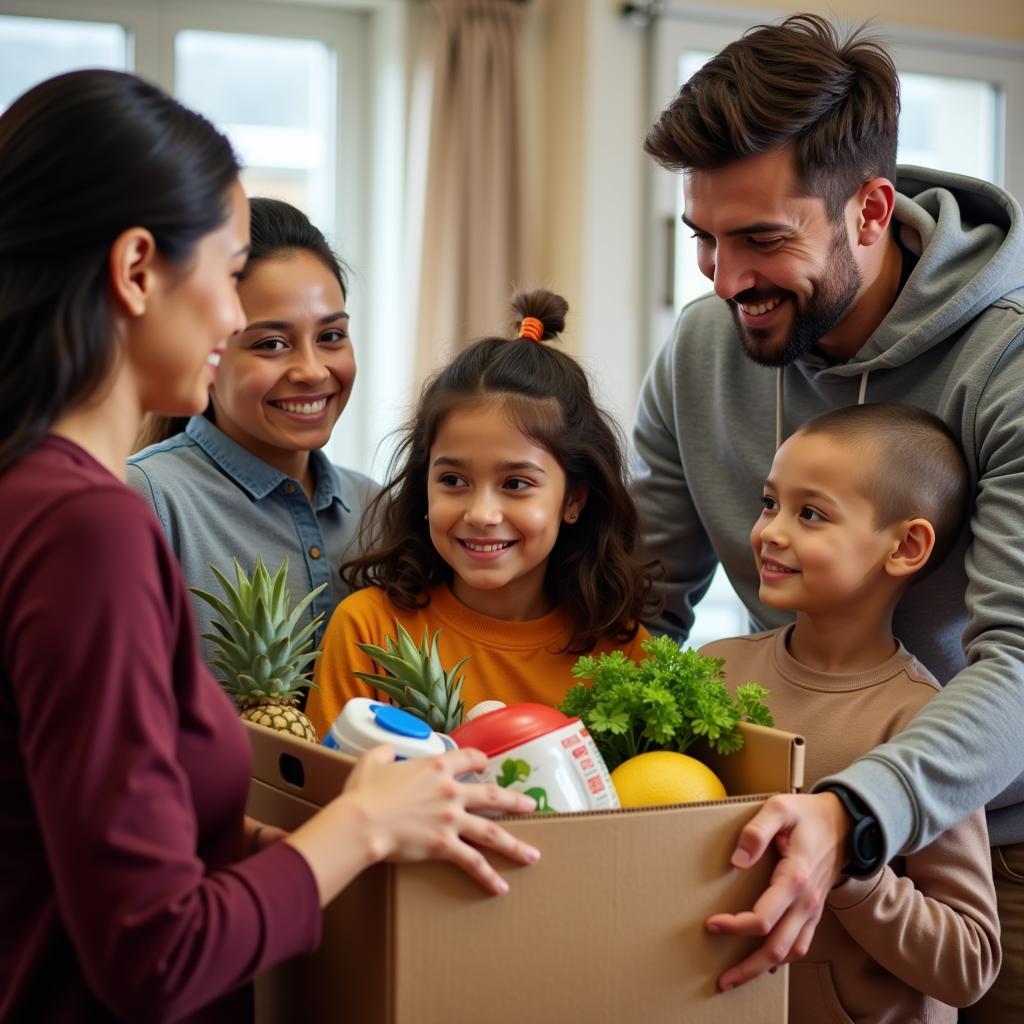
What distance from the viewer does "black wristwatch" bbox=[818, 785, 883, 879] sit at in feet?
4.29

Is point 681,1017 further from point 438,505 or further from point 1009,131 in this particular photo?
point 1009,131

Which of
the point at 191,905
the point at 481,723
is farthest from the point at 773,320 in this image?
the point at 191,905

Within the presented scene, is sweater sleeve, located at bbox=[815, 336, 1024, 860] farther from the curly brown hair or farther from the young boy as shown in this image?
the curly brown hair

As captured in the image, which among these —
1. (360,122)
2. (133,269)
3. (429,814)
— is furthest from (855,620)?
(360,122)

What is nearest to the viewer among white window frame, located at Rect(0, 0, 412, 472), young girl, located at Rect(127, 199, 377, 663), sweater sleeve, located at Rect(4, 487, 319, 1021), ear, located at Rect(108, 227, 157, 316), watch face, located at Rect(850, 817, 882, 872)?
sweater sleeve, located at Rect(4, 487, 319, 1021)

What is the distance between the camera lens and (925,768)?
4.53 ft

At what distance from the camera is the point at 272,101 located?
172 inches

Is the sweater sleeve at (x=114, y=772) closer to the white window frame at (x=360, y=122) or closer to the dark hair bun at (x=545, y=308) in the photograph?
the dark hair bun at (x=545, y=308)

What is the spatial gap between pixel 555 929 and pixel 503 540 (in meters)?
0.75

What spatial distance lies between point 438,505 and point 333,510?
34 cm

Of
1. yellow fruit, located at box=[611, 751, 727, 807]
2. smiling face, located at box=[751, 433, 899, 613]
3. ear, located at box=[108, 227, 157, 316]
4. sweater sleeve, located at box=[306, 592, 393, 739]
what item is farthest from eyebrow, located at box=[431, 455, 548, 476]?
ear, located at box=[108, 227, 157, 316]

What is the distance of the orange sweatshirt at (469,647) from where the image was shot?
5.67 feet

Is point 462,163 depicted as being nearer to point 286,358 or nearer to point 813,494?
point 286,358

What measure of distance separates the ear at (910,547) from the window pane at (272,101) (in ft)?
10.3
